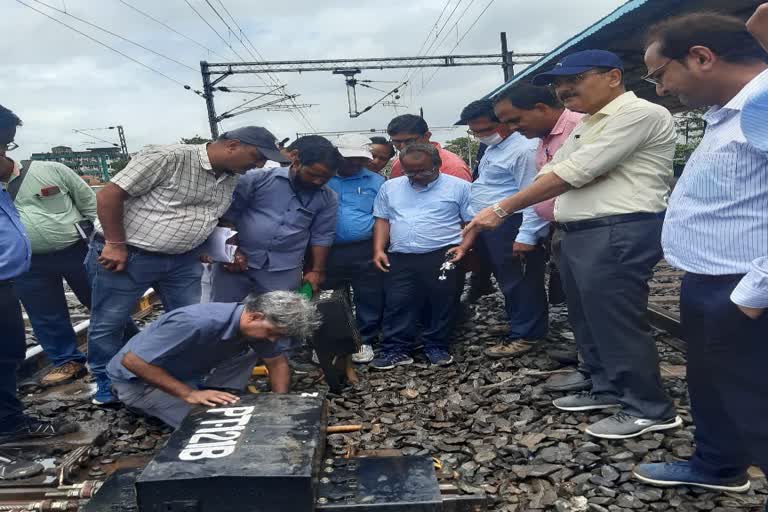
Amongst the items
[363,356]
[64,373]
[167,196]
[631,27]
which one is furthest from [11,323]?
[631,27]

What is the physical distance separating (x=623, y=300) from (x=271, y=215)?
229 cm

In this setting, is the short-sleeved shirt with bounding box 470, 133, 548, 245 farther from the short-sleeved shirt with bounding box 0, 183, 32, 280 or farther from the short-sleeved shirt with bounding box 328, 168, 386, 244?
the short-sleeved shirt with bounding box 0, 183, 32, 280

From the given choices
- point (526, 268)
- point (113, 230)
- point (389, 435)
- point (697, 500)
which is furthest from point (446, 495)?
point (113, 230)

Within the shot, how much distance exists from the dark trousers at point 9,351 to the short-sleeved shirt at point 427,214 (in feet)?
8.16

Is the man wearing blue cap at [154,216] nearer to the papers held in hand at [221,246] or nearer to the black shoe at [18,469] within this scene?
the papers held in hand at [221,246]

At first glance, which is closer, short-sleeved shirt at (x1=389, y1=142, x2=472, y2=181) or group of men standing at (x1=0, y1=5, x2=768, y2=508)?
group of men standing at (x1=0, y1=5, x2=768, y2=508)

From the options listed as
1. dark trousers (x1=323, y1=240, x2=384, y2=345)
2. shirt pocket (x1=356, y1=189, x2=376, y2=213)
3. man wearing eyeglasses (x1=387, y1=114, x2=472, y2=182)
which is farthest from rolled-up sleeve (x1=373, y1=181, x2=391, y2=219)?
man wearing eyeglasses (x1=387, y1=114, x2=472, y2=182)

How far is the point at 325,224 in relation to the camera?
4.04m

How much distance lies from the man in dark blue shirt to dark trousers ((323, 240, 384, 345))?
2.14 metres

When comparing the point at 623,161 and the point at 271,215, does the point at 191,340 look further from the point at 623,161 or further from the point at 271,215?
the point at 623,161

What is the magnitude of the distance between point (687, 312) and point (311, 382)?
8.81 feet

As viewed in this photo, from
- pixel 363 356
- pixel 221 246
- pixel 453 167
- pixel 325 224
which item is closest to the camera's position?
pixel 221 246

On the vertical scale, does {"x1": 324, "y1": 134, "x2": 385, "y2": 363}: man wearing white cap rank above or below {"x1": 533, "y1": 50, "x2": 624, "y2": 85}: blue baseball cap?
below

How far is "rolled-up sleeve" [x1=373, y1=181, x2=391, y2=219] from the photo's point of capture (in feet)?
14.4
